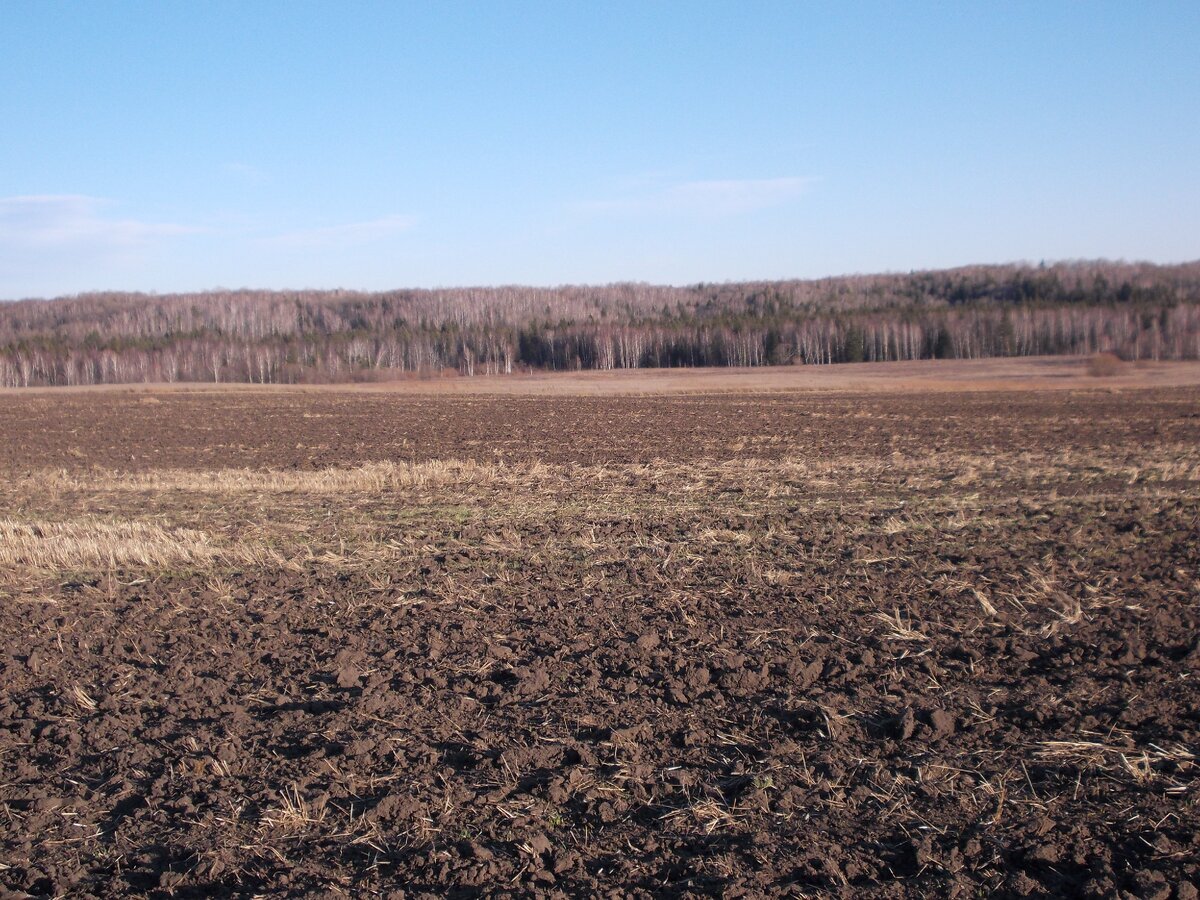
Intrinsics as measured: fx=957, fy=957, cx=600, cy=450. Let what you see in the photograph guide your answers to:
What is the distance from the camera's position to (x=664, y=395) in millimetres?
56562

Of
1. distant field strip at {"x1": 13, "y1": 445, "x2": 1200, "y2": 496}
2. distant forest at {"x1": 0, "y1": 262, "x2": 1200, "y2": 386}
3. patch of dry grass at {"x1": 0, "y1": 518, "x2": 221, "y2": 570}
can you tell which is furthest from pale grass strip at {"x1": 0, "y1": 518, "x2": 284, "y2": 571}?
distant forest at {"x1": 0, "y1": 262, "x2": 1200, "y2": 386}

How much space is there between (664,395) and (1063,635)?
163 ft

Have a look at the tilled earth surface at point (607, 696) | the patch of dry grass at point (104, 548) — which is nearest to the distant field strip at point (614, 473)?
the tilled earth surface at point (607, 696)

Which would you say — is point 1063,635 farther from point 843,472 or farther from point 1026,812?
point 843,472

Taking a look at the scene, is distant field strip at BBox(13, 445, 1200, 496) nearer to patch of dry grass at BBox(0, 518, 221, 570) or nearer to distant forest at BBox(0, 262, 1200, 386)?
patch of dry grass at BBox(0, 518, 221, 570)

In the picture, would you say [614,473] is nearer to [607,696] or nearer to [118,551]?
[118,551]

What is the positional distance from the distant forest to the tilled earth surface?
84902 mm

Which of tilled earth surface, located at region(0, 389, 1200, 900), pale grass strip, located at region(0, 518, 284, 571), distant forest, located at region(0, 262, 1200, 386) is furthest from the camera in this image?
distant forest, located at region(0, 262, 1200, 386)

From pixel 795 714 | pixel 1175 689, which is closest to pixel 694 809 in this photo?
pixel 795 714

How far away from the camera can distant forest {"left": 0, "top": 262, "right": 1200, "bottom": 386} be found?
10950 cm

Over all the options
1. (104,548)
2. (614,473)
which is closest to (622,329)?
(614,473)

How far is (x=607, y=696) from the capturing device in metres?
6.15

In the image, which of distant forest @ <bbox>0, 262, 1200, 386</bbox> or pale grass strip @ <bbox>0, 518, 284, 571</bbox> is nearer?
pale grass strip @ <bbox>0, 518, 284, 571</bbox>

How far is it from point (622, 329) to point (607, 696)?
119 metres
